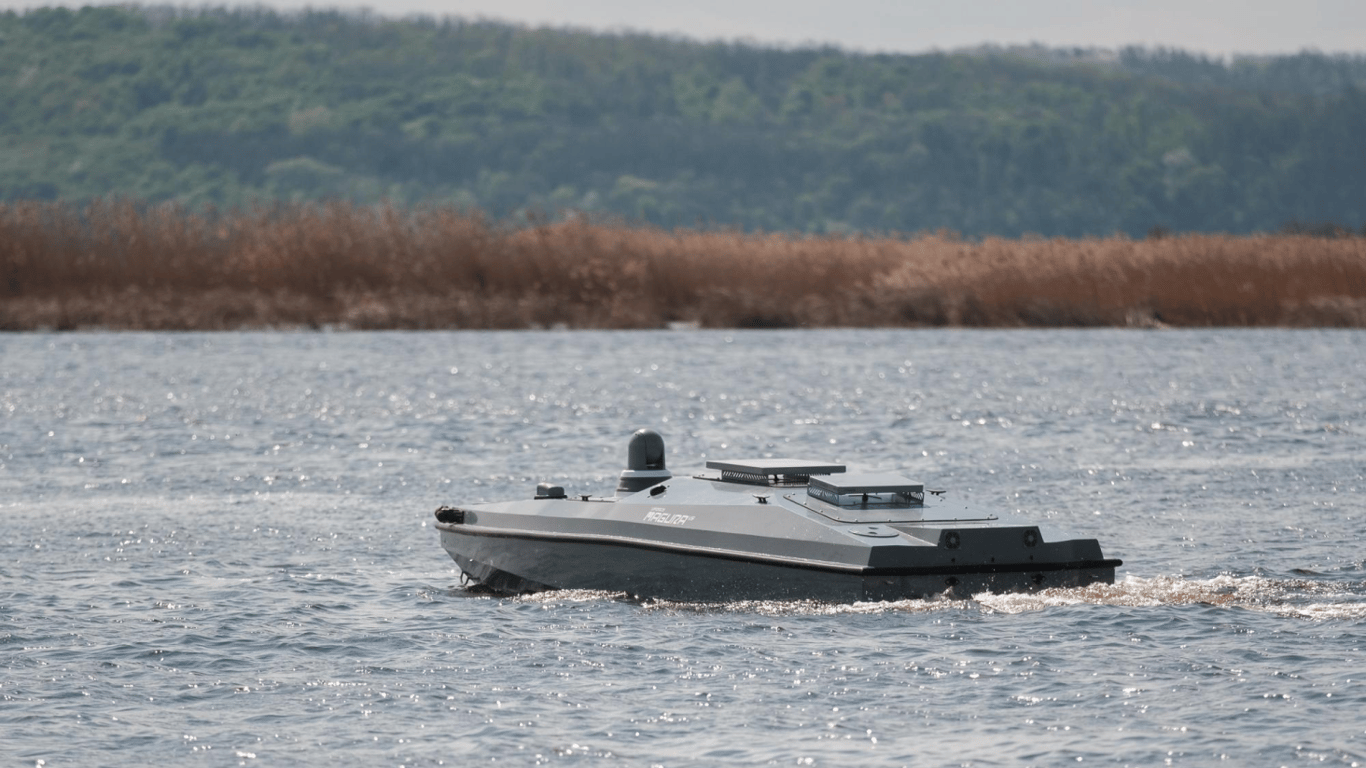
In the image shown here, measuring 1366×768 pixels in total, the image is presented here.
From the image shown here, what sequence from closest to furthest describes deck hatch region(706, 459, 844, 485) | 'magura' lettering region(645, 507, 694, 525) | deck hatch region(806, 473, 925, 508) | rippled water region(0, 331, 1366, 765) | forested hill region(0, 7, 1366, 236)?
rippled water region(0, 331, 1366, 765) < deck hatch region(806, 473, 925, 508) < 'magura' lettering region(645, 507, 694, 525) < deck hatch region(706, 459, 844, 485) < forested hill region(0, 7, 1366, 236)

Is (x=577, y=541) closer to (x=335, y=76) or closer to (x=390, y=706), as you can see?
(x=390, y=706)

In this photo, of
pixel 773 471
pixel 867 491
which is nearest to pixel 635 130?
pixel 773 471

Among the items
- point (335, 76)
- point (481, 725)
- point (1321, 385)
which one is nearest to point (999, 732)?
point (481, 725)

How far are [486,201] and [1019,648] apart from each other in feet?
390

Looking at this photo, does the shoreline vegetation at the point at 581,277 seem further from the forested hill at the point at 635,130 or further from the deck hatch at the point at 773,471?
the forested hill at the point at 635,130

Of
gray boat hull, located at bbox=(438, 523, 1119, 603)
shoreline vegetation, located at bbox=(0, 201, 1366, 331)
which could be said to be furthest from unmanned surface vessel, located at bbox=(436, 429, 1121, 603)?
shoreline vegetation, located at bbox=(0, 201, 1366, 331)

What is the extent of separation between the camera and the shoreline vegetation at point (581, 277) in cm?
4125

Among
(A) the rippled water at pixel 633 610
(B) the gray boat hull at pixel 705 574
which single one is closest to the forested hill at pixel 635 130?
(A) the rippled water at pixel 633 610

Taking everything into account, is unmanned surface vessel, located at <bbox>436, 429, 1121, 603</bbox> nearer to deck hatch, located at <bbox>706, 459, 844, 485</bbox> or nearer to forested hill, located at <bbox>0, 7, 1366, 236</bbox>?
deck hatch, located at <bbox>706, 459, 844, 485</bbox>

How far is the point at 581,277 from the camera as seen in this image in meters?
42.7

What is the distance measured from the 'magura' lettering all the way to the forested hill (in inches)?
4370

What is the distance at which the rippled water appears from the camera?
389 inches

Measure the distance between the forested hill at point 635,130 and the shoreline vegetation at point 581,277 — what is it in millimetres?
81678

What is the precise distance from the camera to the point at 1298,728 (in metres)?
9.77
